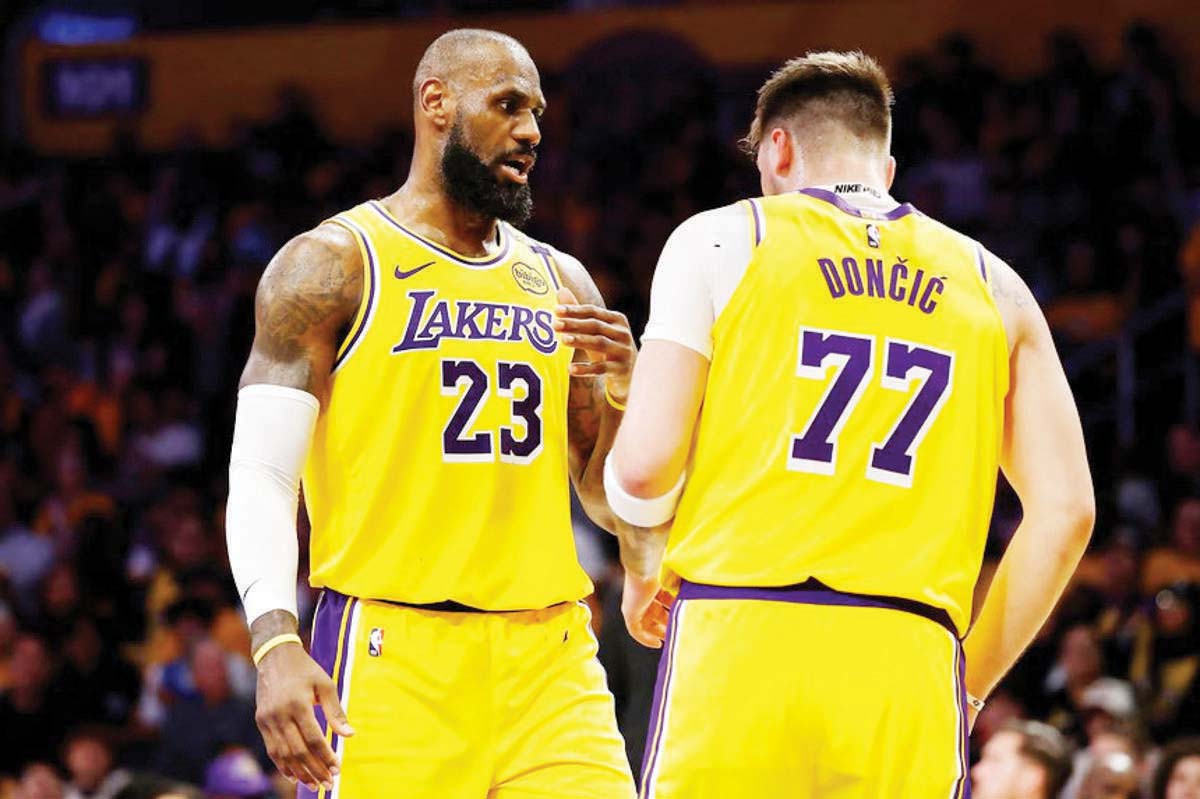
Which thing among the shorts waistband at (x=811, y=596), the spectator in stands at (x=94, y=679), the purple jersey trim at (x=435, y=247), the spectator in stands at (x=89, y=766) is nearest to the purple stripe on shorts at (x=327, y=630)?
the purple jersey trim at (x=435, y=247)

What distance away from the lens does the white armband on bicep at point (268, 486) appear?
14.9 feet

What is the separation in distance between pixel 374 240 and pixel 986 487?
1752 millimetres

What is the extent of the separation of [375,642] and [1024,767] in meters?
3.17

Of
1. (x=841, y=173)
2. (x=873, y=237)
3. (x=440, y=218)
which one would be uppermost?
(x=841, y=173)

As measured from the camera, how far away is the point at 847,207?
4.02 meters

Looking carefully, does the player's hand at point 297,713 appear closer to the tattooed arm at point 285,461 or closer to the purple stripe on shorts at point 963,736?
the tattooed arm at point 285,461

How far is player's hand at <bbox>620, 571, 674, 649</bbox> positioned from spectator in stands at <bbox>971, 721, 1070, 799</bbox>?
2.60 m

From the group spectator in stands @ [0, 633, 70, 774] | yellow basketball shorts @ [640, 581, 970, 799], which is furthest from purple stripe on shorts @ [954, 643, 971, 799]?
spectator in stands @ [0, 633, 70, 774]

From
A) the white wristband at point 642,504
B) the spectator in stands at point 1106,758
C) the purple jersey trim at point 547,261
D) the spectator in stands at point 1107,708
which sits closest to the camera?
the white wristband at point 642,504

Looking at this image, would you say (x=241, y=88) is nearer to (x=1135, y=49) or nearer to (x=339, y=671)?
(x=1135, y=49)

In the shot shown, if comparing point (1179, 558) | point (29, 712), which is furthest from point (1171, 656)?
point (29, 712)

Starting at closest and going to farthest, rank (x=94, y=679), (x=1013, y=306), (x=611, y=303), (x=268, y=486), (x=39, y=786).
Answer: (x=1013, y=306) < (x=268, y=486) < (x=39, y=786) < (x=94, y=679) < (x=611, y=303)

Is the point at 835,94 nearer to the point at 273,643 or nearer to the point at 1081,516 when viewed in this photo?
the point at 1081,516

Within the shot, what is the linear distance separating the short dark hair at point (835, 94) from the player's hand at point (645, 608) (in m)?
1.23
